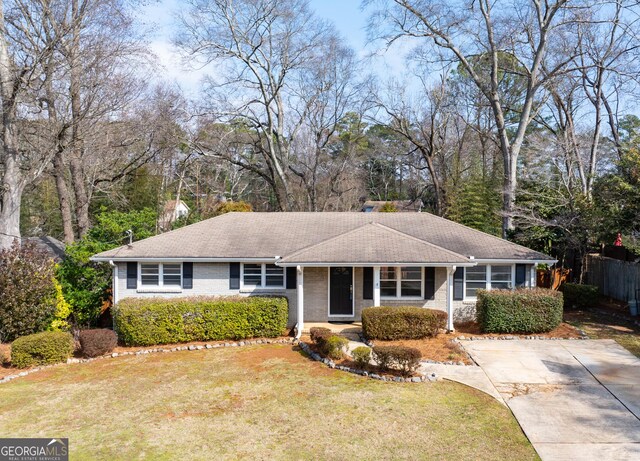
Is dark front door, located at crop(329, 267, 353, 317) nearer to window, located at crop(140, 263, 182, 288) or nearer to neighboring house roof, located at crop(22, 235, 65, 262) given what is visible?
window, located at crop(140, 263, 182, 288)

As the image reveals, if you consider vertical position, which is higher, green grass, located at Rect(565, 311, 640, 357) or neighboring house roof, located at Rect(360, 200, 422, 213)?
neighboring house roof, located at Rect(360, 200, 422, 213)

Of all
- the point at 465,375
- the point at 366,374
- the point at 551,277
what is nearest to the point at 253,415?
the point at 366,374

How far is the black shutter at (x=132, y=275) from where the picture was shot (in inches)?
651

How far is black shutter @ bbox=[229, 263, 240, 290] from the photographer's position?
54.3ft

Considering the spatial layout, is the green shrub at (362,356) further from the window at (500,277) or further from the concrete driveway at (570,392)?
the window at (500,277)

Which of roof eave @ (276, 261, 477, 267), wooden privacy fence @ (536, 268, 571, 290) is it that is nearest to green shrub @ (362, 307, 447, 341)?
roof eave @ (276, 261, 477, 267)

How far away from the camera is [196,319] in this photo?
1504 cm

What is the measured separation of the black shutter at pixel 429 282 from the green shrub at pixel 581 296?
6975 millimetres

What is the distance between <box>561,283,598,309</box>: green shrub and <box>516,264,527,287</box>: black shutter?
3.83 meters

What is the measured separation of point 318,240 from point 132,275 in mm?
6949

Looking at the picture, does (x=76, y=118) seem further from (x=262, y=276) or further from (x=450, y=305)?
(x=450, y=305)

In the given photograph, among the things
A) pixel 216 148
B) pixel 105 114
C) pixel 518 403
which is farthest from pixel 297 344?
pixel 216 148

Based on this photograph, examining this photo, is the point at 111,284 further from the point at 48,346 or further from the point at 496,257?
the point at 496,257

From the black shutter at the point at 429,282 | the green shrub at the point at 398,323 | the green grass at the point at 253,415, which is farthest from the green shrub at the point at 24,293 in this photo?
the black shutter at the point at 429,282
